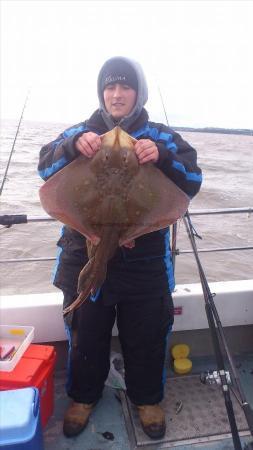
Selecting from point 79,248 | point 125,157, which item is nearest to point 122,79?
point 125,157

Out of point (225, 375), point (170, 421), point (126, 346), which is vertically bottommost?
point (170, 421)

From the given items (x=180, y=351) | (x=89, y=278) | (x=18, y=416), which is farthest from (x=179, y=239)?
(x=18, y=416)

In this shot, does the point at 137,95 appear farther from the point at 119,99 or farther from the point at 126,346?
the point at 126,346

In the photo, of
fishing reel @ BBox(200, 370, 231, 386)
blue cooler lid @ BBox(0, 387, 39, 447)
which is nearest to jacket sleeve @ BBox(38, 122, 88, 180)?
blue cooler lid @ BBox(0, 387, 39, 447)

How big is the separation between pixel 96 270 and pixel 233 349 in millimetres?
2224

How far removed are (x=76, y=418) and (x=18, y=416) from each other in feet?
3.27

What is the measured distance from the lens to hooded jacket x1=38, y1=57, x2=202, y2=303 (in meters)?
2.76

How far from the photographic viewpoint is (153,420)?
3.06 m

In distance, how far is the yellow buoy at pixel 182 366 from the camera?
12.1 ft

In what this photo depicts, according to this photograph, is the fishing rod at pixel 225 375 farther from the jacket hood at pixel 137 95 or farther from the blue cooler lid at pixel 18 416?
the jacket hood at pixel 137 95

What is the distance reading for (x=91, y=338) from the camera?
10.0 ft

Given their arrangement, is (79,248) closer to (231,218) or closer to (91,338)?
(91,338)

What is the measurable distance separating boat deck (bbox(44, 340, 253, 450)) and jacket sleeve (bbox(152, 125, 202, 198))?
5.95 feet

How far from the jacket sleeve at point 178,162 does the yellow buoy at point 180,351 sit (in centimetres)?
174
